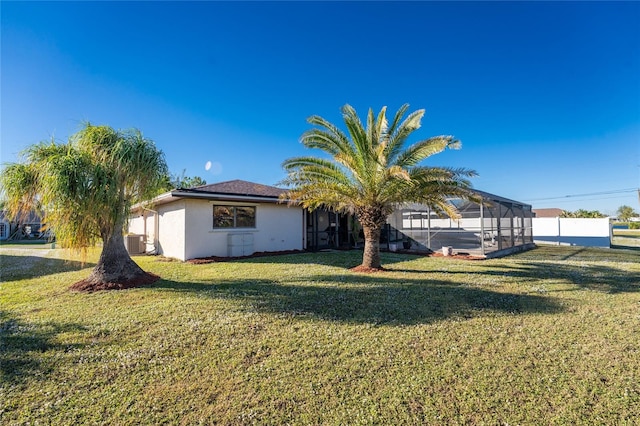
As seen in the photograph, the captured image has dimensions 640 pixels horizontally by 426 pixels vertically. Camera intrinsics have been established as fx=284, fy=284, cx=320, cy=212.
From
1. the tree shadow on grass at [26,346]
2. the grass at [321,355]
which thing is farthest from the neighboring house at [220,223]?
the tree shadow on grass at [26,346]

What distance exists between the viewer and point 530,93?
14.2 meters

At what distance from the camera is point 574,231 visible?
Result: 21391mm

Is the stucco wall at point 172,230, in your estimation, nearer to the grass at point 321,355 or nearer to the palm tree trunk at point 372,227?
the grass at point 321,355

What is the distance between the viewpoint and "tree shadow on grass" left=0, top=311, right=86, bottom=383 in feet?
10.8

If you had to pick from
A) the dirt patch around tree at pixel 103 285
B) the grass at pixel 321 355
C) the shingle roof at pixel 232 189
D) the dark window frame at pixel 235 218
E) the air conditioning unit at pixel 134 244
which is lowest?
the grass at pixel 321 355

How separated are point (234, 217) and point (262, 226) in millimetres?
1509

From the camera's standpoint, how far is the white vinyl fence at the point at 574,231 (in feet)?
65.2

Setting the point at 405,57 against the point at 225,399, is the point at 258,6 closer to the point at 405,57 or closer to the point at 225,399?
the point at 405,57

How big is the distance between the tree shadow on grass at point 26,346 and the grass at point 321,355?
3 cm

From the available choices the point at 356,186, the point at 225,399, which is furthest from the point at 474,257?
the point at 225,399

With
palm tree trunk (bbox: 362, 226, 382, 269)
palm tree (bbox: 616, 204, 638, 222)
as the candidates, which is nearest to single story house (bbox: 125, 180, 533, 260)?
palm tree trunk (bbox: 362, 226, 382, 269)

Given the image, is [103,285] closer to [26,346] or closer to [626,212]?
[26,346]

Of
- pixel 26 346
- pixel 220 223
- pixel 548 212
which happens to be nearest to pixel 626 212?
pixel 548 212

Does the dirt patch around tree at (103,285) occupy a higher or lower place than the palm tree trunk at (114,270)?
lower
